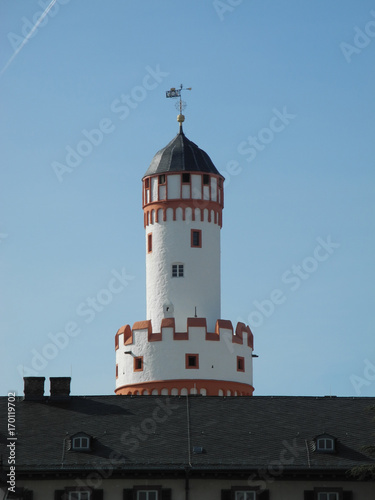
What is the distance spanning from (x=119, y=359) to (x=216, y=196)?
44.0 feet

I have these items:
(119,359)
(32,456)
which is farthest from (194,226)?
(32,456)

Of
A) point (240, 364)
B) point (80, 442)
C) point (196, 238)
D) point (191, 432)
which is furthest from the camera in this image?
point (196, 238)

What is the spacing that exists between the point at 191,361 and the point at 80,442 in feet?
97.0

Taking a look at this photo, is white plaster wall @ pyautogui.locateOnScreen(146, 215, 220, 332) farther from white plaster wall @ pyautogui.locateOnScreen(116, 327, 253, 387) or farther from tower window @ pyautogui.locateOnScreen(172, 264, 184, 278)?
white plaster wall @ pyautogui.locateOnScreen(116, 327, 253, 387)

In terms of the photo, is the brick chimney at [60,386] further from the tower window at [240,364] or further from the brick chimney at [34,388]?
the tower window at [240,364]

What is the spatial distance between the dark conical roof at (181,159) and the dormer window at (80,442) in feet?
118

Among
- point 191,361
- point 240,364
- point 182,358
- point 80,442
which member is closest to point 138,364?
point 182,358

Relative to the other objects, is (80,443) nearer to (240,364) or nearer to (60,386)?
(60,386)

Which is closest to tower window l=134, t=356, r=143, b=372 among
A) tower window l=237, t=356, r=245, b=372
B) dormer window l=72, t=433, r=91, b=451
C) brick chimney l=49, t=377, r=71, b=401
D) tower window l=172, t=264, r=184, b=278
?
tower window l=172, t=264, r=184, b=278

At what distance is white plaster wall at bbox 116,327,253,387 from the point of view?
103 meters

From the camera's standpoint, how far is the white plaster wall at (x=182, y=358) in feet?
339

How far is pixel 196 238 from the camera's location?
106812mm

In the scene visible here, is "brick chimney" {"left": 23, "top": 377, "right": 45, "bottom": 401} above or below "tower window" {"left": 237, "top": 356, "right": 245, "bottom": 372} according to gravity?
below

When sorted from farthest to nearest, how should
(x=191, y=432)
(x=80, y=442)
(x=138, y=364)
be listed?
(x=138, y=364) → (x=191, y=432) → (x=80, y=442)
